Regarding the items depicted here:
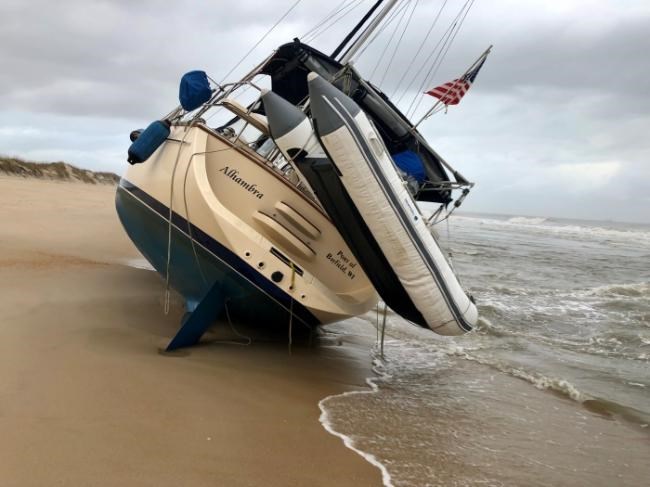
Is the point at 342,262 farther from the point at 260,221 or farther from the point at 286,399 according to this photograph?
the point at 286,399

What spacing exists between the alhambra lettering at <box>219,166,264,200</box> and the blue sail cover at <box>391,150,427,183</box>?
1.92 meters

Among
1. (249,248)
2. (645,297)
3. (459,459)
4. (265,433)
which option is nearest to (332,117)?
(249,248)

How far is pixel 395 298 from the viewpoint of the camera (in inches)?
201

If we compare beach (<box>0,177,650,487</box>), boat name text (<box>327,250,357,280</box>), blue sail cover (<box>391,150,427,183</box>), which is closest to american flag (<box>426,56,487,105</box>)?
blue sail cover (<box>391,150,427,183</box>)

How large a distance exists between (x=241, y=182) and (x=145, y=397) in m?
2.45

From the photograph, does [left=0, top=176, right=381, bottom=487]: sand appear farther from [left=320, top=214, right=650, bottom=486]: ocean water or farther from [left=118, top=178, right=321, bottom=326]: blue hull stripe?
[left=118, top=178, right=321, bottom=326]: blue hull stripe

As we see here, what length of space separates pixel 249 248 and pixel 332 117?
145 centimetres

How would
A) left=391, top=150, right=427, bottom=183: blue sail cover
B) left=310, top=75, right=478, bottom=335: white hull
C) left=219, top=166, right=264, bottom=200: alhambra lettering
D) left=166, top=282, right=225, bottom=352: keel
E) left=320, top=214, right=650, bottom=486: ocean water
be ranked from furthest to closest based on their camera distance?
left=391, top=150, right=427, bottom=183: blue sail cover
left=219, top=166, right=264, bottom=200: alhambra lettering
left=166, top=282, right=225, bottom=352: keel
left=310, top=75, right=478, bottom=335: white hull
left=320, top=214, right=650, bottom=486: ocean water

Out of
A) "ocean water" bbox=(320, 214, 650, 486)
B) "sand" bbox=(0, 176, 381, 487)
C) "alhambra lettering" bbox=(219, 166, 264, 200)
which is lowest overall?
"ocean water" bbox=(320, 214, 650, 486)

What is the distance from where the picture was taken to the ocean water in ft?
11.5

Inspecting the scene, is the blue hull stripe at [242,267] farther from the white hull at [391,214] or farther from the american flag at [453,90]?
the american flag at [453,90]

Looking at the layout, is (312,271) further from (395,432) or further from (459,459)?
(459,459)

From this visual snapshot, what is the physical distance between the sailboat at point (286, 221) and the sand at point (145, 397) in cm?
52

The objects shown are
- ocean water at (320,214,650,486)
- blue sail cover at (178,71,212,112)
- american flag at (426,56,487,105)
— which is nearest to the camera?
ocean water at (320,214,650,486)
